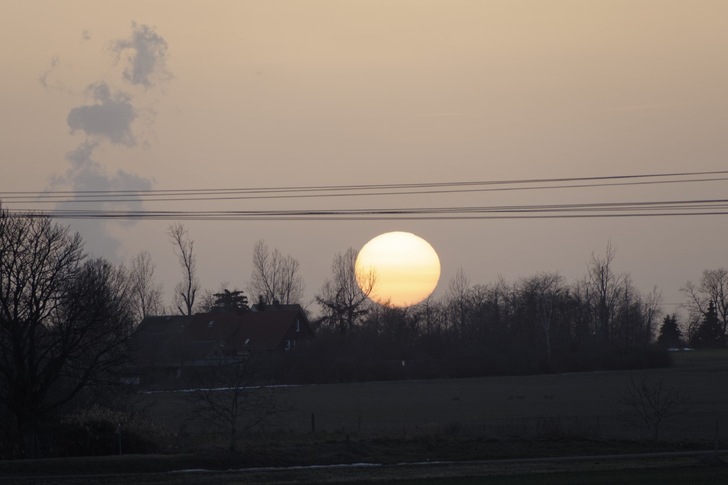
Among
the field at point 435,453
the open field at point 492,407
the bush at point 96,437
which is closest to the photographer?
the field at point 435,453

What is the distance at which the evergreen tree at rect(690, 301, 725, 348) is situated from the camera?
142m

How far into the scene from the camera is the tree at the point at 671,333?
483ft

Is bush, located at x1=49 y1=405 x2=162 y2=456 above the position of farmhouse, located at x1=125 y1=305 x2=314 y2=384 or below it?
below

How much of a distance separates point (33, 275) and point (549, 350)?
247 feet

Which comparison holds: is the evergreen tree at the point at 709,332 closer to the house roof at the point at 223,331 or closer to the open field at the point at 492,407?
the open field at the point at 492,407

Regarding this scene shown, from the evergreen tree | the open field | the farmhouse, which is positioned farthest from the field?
the evergreen tree

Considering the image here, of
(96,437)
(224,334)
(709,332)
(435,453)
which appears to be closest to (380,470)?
(435,453)

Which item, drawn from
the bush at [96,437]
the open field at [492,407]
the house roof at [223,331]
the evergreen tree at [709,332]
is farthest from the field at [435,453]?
the evergreen tree at [709,332]

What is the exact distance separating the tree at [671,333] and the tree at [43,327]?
411ft

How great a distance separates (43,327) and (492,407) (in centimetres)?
3246

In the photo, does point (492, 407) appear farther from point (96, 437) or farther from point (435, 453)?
point (96, 437)

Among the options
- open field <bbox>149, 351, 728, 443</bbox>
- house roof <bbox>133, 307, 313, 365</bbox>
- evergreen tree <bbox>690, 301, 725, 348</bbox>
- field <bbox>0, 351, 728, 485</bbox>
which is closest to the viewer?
field <bbox>0, 351, 728, 485</bbox>

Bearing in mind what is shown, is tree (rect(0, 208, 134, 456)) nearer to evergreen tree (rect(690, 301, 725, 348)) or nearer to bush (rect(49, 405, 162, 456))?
bush (rect(49, 405, 162, 456))

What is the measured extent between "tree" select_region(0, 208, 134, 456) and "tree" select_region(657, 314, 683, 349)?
125188mm
